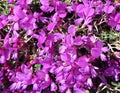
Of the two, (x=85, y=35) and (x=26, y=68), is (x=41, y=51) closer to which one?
(x=26, y=68)

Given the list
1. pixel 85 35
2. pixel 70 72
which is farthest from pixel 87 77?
pixel 85 35

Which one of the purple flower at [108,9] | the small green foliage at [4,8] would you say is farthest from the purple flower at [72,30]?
the small green foliage at [4,8]

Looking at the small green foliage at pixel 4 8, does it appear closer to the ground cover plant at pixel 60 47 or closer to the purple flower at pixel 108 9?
the ground cover plant at pixel 60 47

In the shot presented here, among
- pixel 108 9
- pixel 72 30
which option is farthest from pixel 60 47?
pixel 108 9

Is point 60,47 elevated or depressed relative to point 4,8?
depressed

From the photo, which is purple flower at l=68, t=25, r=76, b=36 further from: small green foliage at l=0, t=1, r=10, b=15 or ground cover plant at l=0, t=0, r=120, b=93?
small green foliage at l=0, t=1, r=10, b=15

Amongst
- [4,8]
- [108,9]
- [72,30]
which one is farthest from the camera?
[4,8]

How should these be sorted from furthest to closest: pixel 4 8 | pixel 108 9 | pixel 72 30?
pixel 4 8 < pixel 108 9 < pixel 72 30

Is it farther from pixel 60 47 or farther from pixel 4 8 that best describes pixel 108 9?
pixel 4 8

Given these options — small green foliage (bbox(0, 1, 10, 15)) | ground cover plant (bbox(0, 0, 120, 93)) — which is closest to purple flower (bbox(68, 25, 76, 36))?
ground cover plant (bbox(0, 0, 120, 93))
